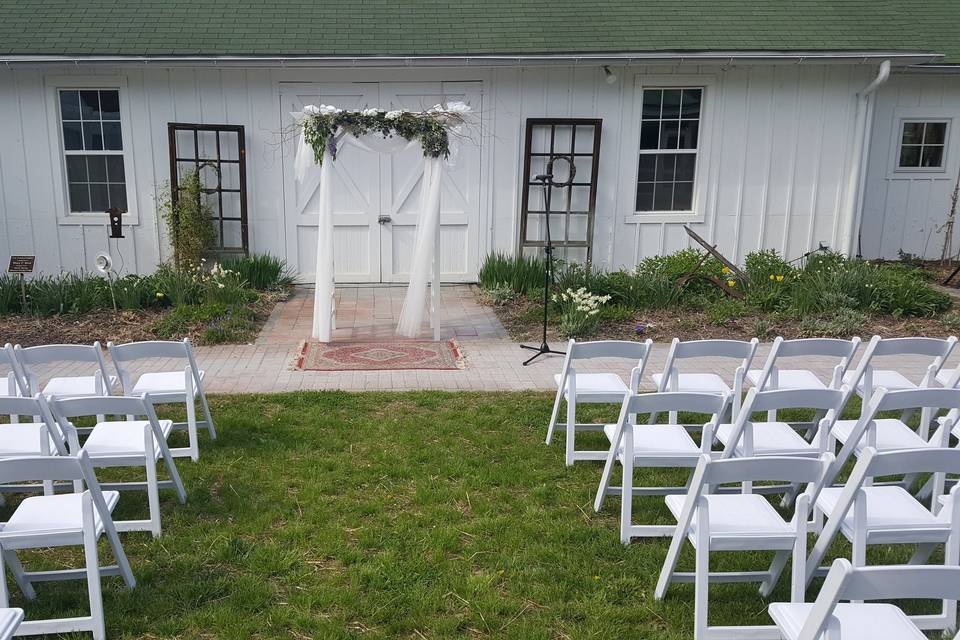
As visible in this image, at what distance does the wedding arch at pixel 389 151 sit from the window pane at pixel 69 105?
456 centimetres

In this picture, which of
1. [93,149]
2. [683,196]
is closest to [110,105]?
[93,149]

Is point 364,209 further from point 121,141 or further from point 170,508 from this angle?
point 170,508

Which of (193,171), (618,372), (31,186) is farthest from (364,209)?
(618,372)

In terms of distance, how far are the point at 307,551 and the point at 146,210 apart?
8690 mm

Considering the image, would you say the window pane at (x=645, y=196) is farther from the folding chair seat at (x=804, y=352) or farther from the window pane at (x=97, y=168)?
the window pane at (x=97, y=168)

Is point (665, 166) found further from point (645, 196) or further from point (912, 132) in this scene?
point (912, 132)

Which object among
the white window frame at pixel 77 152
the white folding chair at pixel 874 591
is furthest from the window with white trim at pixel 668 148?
the white folding chair at pixel 874 591

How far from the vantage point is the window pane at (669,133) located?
11984 mm

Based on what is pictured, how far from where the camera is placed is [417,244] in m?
9.11

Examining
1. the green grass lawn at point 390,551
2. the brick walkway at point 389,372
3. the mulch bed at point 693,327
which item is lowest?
the green grass lawn at point 390,551

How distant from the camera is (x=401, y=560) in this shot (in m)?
4.27

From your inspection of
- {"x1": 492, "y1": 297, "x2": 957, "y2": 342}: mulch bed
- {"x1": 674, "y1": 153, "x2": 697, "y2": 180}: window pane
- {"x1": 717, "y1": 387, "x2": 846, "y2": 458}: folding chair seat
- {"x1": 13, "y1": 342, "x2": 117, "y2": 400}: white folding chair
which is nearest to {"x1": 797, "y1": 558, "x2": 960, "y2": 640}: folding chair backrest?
{"x1": 717, "y1": 387, "x2": 846, "y2": 458}: folding chair seat

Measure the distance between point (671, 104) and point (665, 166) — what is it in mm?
884

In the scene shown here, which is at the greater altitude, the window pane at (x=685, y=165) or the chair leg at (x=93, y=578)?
the window pane at (x=685, y=165)
